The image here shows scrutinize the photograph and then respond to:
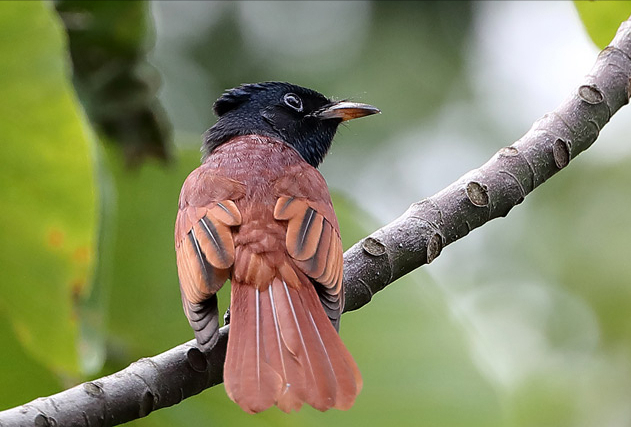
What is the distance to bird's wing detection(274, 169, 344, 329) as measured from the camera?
258cm

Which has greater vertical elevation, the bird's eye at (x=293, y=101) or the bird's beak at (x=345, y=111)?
the bird's eye at (x=293, y=101)

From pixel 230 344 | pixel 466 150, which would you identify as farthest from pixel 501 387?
pixel 466 150

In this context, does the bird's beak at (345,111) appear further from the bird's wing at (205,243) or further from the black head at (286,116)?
the bird's wing at (205,243)

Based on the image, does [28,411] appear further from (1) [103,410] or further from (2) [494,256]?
(2) [494,256]

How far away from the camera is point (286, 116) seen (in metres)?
3.79

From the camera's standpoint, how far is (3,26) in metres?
2.97

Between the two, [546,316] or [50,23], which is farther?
[546,316]

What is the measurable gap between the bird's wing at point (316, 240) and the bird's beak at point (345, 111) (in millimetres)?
648

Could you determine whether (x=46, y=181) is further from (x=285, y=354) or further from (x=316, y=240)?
(x=285, y=354)

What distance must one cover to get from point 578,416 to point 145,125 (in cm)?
465

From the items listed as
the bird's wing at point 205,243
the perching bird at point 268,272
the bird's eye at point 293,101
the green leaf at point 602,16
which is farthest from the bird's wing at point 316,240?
the green leaf at point 602,16

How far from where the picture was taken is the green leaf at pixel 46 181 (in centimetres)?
288

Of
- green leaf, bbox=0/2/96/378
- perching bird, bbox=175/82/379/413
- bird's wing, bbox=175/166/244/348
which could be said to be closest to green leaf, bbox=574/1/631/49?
perching bird, bbox=175/82/379/413

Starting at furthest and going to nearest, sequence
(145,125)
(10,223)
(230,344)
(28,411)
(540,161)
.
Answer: (145,125), (10,223), (540,161), (230,344), (28,411)
